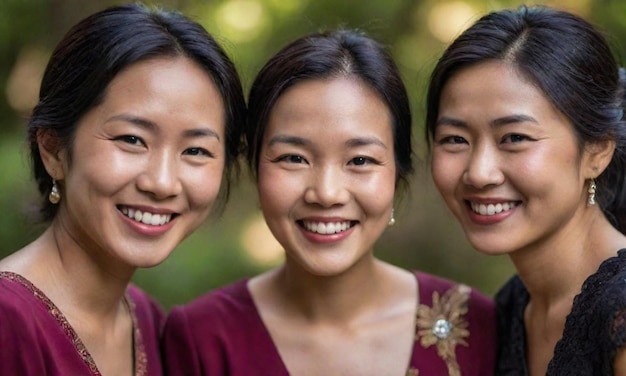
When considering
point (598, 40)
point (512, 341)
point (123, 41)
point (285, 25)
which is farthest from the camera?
point (285, 25)

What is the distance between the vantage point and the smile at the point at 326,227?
3328 millimetres

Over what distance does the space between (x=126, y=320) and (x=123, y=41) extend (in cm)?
92

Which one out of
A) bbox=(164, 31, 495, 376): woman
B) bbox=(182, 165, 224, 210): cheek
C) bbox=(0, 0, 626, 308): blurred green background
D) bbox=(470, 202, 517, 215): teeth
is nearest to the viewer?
bbox=(182, 165, 224, 210): cheek

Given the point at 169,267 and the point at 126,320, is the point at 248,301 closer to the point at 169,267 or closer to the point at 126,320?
the point at 126,320

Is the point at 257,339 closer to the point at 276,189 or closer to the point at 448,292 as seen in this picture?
the point at 276,189

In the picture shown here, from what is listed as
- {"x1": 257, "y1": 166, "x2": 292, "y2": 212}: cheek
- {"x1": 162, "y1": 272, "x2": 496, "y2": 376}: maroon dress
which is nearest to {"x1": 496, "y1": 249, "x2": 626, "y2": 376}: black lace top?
{"x1": 162, "y1": 272, "x2": 496, "y2": 376}: maroon dress

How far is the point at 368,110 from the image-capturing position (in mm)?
3344

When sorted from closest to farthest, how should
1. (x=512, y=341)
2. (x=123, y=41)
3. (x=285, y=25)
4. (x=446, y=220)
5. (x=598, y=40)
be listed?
(x=123, y=41) < (x=598, y=40) < (x=512, y=341) < (x=285, y=25) < (x=446, y=220)

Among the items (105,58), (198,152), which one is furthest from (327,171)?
(105,58)

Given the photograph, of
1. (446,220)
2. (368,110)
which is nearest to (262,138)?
(368,110)

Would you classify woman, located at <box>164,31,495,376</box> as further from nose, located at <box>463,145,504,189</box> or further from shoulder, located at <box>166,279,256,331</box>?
nose, located at <box>463,145,504,189</box>

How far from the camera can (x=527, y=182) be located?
311 centimetres

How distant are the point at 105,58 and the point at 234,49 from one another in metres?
1.08

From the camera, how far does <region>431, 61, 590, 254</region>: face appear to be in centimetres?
311
